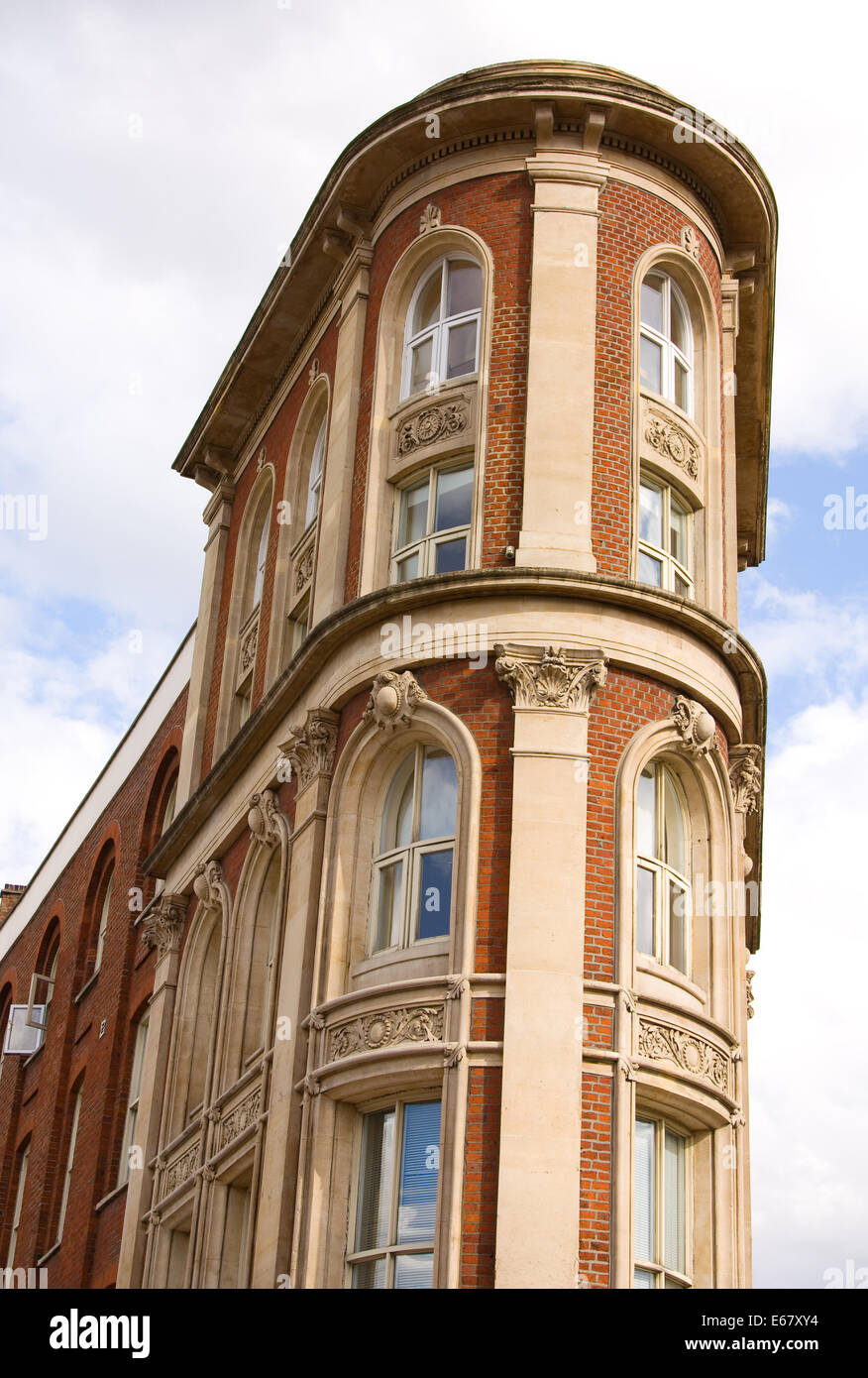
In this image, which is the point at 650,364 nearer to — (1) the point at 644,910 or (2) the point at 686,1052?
(1) the point at 644,910

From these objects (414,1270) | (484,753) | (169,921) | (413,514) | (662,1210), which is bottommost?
(414,1270)

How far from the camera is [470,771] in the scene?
2272cm

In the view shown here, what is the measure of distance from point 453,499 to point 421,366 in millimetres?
2380

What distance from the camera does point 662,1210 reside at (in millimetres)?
21641

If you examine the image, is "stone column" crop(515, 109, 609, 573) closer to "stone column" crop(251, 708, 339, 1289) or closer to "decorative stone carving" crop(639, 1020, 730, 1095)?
"stone column" crop(251, 708, 339, 1289)

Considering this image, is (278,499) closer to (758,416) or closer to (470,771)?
(758,416)

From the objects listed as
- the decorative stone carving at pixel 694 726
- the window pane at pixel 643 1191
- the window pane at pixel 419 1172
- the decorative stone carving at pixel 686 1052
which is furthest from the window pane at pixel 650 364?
the window pane at pixel 419 1172

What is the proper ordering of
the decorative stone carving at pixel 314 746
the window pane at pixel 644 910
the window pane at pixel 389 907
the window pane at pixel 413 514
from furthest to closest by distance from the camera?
the window pane at pixel 413 514 → the decorative stone carving at pixel 314 746 → the window pane at pixel 389 907 → the window pane at pixel 644 910

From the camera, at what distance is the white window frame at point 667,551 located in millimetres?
25375

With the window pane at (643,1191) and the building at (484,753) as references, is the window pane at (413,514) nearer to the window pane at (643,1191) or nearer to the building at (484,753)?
the building at (484,753)

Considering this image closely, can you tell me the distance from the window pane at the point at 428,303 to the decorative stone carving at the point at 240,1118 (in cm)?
1038

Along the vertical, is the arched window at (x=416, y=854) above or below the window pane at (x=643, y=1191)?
above

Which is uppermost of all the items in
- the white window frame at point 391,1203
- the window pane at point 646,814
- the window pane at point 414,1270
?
the window pane at point 646,814

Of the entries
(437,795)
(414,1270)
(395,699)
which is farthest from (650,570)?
(414,1270)
